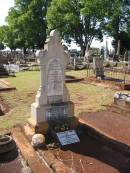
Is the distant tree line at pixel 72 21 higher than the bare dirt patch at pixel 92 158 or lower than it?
higher

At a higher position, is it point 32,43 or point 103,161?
point 32,43

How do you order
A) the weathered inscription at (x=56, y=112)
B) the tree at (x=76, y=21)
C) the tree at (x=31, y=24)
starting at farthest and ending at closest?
the tree at (x=31, y=24) → the tree at (x=76, y=21) → the weathered inscription at (x=56, y=112)

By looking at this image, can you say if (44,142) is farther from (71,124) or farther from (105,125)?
(105,125)

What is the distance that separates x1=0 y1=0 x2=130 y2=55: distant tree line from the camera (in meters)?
41.1

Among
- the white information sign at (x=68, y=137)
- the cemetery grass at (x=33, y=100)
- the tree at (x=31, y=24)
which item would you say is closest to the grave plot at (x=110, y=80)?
the cemetery grass at (x=33, y=100)

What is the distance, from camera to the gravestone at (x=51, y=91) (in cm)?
775

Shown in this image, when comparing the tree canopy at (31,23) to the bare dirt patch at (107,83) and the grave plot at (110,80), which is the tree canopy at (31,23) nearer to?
the grave plot at (110,80)

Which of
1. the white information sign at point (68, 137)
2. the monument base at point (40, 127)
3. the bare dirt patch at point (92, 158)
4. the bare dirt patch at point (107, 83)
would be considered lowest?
the bare dirt patch at point (92, 158)

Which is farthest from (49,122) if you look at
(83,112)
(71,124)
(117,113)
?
(117,113)

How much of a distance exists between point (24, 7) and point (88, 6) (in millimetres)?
20144

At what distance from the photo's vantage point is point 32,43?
55969 mm

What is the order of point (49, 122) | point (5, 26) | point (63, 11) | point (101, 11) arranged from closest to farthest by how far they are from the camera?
point (49, 122)
point (101, 11)
point (63, 11)
point (5, 26)

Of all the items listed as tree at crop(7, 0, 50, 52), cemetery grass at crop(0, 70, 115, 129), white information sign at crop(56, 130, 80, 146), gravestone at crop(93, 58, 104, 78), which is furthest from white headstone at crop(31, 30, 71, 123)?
tree at crop(7, 0, 50, 52)

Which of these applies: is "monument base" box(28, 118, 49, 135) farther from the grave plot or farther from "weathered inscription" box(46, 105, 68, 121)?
the grave plot
